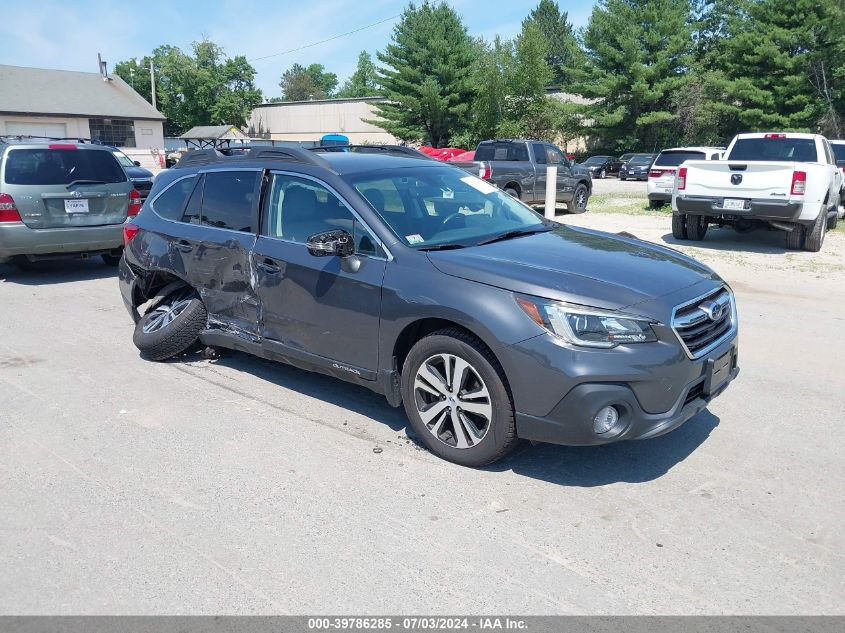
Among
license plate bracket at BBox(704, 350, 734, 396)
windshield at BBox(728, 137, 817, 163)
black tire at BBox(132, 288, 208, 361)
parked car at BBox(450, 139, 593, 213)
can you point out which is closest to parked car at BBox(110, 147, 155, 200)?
parked car at BBox(450, 139, 593, 213)

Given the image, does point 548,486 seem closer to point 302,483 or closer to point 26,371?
point 302,483

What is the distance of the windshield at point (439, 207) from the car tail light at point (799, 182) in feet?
23.3

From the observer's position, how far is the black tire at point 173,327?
5.60 metres

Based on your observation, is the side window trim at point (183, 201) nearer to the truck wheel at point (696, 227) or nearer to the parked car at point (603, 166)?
the truck wheel at point (696, 227)

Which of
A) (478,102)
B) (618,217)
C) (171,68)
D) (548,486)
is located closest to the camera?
(548,486)

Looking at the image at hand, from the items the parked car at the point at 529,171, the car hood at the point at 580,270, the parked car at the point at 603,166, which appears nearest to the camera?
the car hood at the point at 580,270

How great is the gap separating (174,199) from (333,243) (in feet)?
7.52

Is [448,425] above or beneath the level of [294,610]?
above

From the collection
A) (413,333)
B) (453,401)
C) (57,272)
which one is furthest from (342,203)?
(57,272)

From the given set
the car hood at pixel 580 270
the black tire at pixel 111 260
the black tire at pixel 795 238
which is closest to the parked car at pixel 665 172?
the black tire at pixel 795 238

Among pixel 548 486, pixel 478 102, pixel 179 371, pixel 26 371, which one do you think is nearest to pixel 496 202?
pixel 548 486

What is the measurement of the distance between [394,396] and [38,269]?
337 inches

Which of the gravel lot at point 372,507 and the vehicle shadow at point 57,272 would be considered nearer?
the gravel lot at point 372,507

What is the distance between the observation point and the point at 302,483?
3.93 meters
